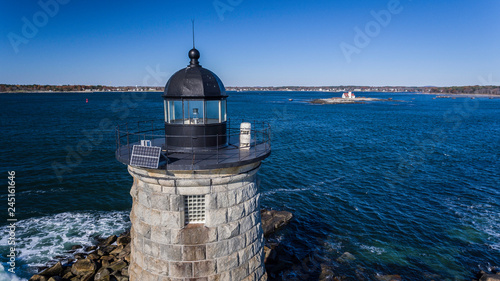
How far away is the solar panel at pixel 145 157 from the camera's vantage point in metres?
5.66

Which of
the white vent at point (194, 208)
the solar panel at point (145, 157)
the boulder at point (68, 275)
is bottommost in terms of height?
the boulder at point (68, 275)

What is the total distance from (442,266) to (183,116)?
14764 millimetres

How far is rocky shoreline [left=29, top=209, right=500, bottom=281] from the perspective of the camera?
12602 mm

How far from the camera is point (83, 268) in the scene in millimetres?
12852

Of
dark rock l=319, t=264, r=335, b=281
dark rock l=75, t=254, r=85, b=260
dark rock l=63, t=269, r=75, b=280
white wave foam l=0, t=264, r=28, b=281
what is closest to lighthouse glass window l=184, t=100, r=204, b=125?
dark rock l=63, t=269, r=75, b=280

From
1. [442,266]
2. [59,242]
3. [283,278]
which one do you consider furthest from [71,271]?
[442,266]

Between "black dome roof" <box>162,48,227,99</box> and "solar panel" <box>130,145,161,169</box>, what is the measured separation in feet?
4.96

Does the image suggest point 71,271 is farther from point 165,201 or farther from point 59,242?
point 165,201

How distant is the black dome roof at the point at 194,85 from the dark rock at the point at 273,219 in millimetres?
12049

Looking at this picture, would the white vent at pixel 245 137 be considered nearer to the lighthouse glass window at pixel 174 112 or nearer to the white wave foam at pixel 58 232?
the lighthouse glass window at pixel 174 112

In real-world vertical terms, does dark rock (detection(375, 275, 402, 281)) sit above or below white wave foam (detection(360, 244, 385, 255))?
below

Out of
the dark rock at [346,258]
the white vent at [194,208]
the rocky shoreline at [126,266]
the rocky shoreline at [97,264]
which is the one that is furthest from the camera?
the dark rock at [346,258]

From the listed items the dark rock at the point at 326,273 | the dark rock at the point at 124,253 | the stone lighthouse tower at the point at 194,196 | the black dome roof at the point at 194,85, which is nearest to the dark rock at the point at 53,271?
the dark rock at the point at 124,253

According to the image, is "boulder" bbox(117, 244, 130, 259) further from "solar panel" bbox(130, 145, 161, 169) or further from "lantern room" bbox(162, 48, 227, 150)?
"solar panel" bbox(130, 145, 161, 169)
